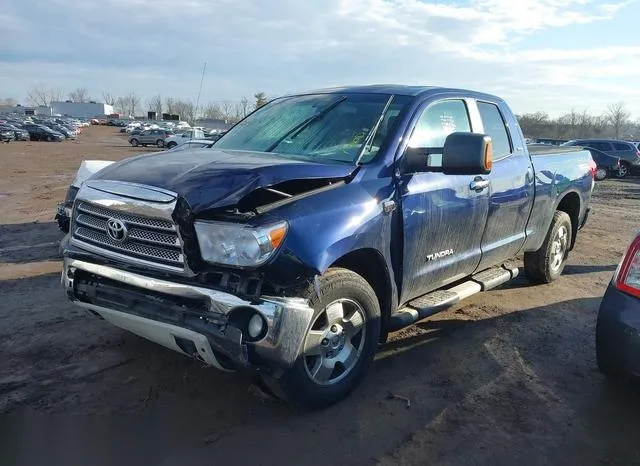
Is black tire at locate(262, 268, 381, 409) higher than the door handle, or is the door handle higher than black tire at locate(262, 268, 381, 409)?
the door handle

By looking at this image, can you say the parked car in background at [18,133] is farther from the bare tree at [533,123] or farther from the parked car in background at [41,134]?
the bare tree at [533,123]

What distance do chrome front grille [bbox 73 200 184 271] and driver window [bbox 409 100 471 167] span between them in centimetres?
184

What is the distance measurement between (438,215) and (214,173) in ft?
5.61

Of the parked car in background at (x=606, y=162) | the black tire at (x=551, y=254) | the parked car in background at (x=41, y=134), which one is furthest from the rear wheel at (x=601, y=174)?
the parked car in background at (x=41, y=134)

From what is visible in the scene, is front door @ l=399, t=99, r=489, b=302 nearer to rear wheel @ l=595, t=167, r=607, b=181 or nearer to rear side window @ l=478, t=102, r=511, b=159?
rear side window @ l=478, t=102, r=511, b=159

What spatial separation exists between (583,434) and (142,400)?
2.71m

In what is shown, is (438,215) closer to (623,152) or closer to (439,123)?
(439,123)

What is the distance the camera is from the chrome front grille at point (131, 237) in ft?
9.89

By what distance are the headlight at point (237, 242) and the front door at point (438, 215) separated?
3.81 ft

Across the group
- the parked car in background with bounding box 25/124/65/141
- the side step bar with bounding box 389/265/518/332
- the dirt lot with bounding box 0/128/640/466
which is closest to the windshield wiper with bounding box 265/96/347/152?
the side step bar with bounding box 389/265/518/332

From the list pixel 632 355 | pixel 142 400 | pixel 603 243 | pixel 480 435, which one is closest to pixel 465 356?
pixel 480 435

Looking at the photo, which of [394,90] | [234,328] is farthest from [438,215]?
[234,328]

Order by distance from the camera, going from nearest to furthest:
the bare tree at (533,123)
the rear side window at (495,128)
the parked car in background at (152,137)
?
the rear side window at (495,128), the parked car in background at (152,137), the bare tree at (533,123)

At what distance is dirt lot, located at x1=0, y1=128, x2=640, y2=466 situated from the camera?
3086 mm
